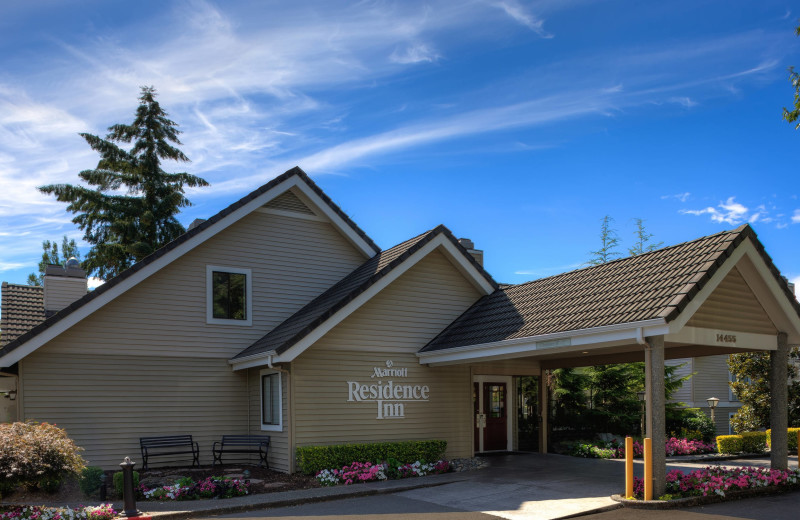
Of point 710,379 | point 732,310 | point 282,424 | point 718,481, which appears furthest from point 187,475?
point 710,379

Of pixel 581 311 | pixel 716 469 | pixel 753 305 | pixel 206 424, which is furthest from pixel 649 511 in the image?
pixel 206 424

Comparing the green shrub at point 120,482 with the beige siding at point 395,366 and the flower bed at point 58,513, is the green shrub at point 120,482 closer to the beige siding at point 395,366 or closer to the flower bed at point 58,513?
the flower bed at point 58,513

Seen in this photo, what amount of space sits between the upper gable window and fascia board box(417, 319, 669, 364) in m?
4.72

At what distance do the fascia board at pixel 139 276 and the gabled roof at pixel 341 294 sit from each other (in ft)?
9.59

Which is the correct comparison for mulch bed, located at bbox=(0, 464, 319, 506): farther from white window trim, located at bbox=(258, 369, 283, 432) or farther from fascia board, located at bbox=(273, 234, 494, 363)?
fascia board, located at bbox=(273, 234, 494, 363)

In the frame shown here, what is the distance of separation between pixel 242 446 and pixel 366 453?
3.45m

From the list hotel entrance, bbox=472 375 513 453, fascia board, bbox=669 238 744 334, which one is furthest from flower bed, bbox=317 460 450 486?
fascia board, bbox=669 238 744 334

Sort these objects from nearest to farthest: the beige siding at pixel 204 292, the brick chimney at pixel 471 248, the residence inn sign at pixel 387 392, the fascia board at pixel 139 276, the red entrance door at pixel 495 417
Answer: the fascia board at pixel 139 276, the beige siding at pixel 204 292, the residence inn sign at pixel 387 392, the red entrance door at pixel 495 417, the brick chimney at pixel 471 248

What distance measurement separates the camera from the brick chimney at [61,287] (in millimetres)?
A: 19953

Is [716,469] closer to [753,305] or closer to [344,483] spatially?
[753,305]

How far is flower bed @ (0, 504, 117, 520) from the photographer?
34.9 ft

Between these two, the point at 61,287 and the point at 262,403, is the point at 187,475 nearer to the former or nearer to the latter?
the point at 262,403

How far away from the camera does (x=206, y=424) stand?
57.0 feet

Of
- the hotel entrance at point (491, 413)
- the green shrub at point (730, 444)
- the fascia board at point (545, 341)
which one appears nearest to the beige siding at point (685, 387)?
the green shrub at point (730, 444)
